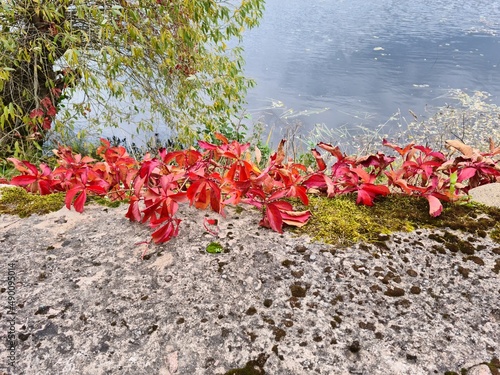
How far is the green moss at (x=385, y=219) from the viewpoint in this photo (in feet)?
3.65

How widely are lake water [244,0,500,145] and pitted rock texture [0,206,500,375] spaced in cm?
586

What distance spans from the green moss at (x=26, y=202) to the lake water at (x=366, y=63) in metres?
5.57

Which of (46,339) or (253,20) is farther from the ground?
(253,20)

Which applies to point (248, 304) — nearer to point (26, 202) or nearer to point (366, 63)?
point (26, 202)

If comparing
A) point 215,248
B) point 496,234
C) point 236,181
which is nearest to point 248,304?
point 215,248

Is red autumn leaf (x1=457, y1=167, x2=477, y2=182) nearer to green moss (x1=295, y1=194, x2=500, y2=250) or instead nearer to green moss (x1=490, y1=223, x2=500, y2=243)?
green moss (x1=295, y1=194, x2=500, y2=250)

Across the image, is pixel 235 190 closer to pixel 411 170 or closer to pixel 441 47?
pixel 411 170

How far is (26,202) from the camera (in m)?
1.39

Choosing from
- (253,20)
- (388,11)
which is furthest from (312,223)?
(388,11)

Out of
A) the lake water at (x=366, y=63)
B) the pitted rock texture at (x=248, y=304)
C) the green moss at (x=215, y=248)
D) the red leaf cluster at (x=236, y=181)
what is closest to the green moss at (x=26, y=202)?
the red leaf cluster at (x=236, y=181)

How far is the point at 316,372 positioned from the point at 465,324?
13.3 inches

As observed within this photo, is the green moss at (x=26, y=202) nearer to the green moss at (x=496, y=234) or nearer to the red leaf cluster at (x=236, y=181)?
the red leaf cluster at (x=236, y=181)

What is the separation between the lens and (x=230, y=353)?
0.80 meters

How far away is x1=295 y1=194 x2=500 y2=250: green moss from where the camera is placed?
1.11m
